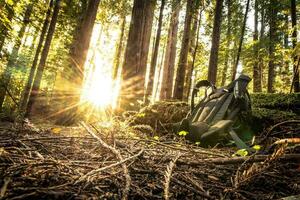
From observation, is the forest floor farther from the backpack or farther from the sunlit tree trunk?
the sunlit tree trunk

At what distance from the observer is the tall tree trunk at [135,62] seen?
7.19 meters

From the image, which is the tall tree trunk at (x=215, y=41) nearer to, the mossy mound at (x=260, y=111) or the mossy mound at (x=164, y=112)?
the mossy mound at (x=260, y=111)

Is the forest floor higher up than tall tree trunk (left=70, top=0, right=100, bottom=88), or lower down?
lower down

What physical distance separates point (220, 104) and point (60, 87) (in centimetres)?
538

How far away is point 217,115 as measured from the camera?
3.84 metres

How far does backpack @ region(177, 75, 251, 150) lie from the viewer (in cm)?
331

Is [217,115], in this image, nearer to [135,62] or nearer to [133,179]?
[133,179]

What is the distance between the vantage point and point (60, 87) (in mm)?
7441

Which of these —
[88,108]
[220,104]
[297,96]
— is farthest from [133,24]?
[297,96]

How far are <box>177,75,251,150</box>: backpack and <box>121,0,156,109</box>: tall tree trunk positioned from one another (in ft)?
10.0

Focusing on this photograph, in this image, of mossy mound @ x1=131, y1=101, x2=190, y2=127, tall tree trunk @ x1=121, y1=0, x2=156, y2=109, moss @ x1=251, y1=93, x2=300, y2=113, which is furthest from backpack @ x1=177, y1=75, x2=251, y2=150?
tall tree trunk @ x1=121, y1=0, x2=156, y2=109

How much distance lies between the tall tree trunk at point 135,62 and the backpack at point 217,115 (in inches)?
121

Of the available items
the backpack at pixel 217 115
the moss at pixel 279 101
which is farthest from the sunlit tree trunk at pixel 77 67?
the moss at pixel 279 101

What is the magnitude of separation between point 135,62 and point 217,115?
13.1ft
